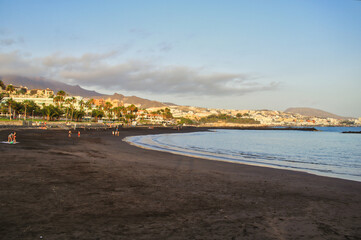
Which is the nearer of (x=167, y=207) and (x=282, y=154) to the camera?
(x=167, y=207)

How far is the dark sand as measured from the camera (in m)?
5.79

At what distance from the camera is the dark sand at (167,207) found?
579 cm

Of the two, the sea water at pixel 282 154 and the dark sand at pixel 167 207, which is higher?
the dark sand at pixel 167 207

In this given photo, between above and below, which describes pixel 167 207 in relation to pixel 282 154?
above

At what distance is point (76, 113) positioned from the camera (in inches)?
5108

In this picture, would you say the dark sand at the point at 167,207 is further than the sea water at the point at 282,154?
No

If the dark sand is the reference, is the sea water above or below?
below

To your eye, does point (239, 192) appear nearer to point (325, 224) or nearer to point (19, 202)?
point (325, 224)

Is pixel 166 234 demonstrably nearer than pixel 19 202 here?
Yes

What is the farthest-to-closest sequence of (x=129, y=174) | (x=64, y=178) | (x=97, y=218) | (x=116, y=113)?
(x=116, y=113) → (x=129, y=174) → (x=64, y=178) → (x=97, y=218)

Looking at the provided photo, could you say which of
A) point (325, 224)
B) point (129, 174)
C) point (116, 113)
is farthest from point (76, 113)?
point (325, 224)

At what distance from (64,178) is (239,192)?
→ 7150 millimetres

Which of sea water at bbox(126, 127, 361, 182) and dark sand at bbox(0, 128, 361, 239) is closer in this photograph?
dark sand at bbox(0, 128, 361, 239)

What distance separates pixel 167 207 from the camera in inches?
300
